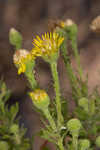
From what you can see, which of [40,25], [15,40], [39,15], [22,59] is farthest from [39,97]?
[39,15]

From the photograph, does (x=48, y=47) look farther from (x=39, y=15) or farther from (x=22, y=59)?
(x=39, y=15)

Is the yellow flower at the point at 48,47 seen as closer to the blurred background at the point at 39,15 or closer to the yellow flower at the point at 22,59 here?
the yellow flower at the point at 22,59

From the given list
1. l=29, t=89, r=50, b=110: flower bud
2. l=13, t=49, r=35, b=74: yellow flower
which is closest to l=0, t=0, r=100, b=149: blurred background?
l=13, t=49, r=35, b=74: yellow flower

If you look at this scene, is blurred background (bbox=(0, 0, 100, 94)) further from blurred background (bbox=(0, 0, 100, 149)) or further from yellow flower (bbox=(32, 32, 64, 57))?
yellow flower (bbox=(32, 32, 64, 57))

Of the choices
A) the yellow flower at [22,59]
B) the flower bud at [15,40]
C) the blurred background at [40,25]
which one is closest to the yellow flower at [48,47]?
the yellow flower at [22,59]

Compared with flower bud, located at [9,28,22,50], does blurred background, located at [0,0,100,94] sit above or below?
above

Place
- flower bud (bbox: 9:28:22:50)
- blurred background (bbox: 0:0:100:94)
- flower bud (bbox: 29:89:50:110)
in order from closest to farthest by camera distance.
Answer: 1. flower bud (bbox: 29:89:50:110)
2. flower bud (bbox: 9:28:22:50)
3. blurred background (bbox: 0:0:100:94)

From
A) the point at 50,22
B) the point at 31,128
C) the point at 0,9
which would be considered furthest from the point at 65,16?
the point at 50,22

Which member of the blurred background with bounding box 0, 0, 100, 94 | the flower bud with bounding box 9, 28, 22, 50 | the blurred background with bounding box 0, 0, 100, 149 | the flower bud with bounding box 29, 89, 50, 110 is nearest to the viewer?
the flower bud with bounding box 29, 89, 50, 110

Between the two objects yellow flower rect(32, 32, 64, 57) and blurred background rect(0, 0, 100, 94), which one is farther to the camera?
blurred background rect(0, 0, 100, 94)
